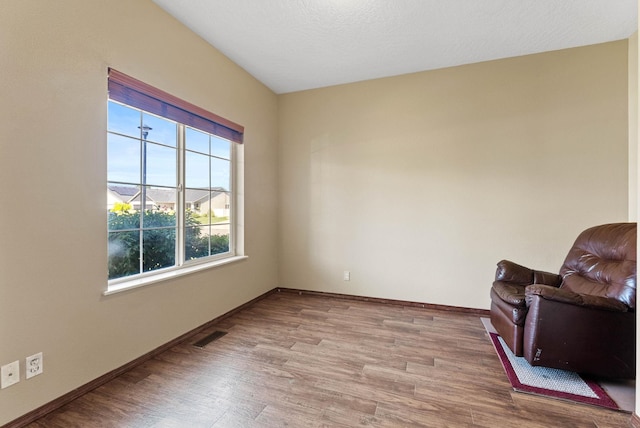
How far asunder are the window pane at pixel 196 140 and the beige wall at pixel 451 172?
1272mm

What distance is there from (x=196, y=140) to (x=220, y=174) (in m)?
0.46

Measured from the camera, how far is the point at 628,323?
71.9 inches

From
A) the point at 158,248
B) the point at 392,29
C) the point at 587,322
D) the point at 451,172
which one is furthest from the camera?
the point at 451,172

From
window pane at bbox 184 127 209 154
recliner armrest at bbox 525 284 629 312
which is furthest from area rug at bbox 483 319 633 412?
window pane at bbox 184 127 209 154

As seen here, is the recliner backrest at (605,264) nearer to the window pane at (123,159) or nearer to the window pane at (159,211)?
the window pane at (159,211)

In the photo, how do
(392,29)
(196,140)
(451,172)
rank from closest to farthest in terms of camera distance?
(392,29) → (196,140) → (451,172)

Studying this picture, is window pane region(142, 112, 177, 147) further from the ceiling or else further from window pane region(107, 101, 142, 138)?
the ceiling

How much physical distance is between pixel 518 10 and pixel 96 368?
4.06 meters

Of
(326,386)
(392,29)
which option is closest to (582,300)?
(326,386)

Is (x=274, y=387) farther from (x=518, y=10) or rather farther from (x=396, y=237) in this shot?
(x=518, y=10)

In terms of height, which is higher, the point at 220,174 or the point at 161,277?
the point at 220,174

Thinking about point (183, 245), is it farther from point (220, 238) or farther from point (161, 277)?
point (220, 238)

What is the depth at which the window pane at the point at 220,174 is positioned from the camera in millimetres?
3090

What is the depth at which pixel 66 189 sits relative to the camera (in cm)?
172
